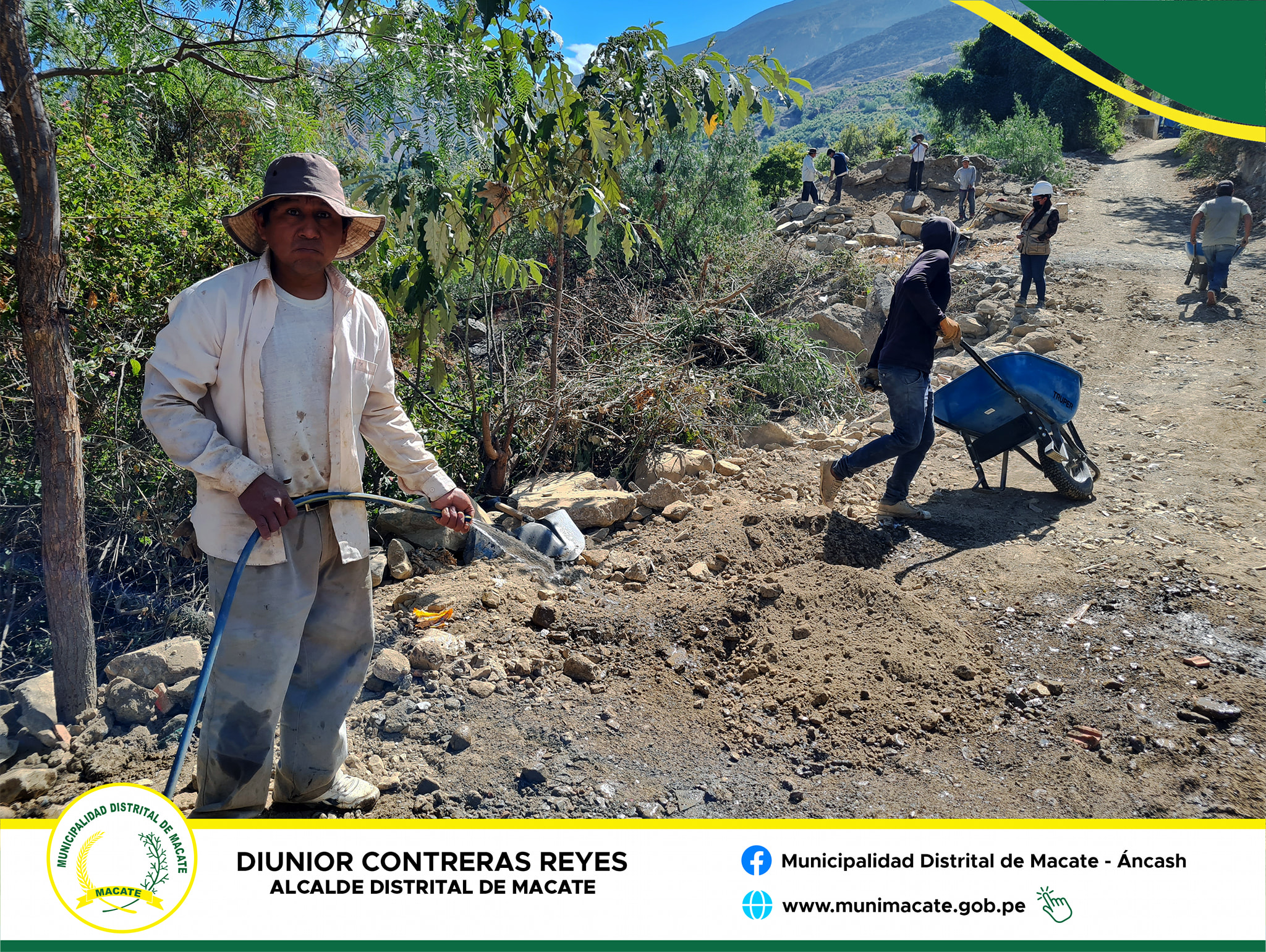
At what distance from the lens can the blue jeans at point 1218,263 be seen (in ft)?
27.8

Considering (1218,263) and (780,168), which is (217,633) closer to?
(1218,263)

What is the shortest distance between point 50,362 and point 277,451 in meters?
1.26

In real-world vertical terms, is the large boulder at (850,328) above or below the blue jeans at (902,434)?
above

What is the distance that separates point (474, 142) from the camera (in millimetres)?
3658

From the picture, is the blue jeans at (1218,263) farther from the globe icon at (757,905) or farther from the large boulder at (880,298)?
the globe icon at (757,905)

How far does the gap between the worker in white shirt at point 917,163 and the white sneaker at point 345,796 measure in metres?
16.6

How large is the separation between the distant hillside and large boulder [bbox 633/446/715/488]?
466 feet

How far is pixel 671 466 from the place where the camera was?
520 cm

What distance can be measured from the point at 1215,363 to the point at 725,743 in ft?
22.8

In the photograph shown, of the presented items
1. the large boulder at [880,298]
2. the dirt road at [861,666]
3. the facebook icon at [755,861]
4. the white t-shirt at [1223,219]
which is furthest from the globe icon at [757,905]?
the white t-shirt at [1223,219]

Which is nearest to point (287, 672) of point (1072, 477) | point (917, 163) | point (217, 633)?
point (217, 633)

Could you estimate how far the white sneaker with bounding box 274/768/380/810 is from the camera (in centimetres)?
238

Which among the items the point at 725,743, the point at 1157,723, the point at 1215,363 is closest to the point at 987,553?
the point at 1157,723

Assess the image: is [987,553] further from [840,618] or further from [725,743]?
[725,743]
